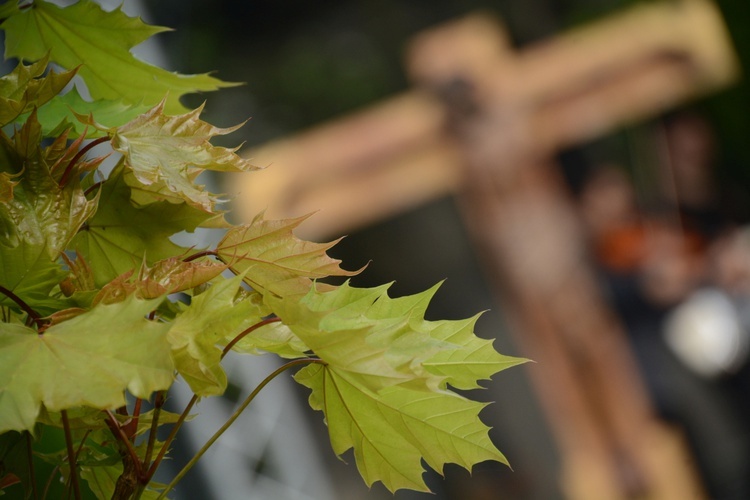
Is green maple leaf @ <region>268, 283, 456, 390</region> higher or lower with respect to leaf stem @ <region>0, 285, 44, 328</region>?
lower

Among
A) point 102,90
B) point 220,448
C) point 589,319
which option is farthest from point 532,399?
point 102,90

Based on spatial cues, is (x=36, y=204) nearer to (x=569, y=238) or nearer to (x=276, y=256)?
(x=276, y=256)

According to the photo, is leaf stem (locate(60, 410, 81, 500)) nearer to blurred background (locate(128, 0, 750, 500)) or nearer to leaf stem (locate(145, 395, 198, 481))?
leaf stem (locate(145, 395, 198, 481))

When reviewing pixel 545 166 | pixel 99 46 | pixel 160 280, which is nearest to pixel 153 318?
pixel 160 280

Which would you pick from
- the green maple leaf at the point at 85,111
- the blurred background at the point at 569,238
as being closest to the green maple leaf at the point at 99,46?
the green maple leaf at the point at 85,111

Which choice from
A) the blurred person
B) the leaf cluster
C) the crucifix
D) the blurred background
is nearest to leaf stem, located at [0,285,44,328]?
the leaf cluster

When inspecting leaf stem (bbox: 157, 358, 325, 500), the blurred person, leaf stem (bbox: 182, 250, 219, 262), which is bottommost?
the blurred person

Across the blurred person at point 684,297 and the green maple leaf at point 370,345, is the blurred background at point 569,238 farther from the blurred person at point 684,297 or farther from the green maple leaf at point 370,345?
the green maple leaf at point 370,345
